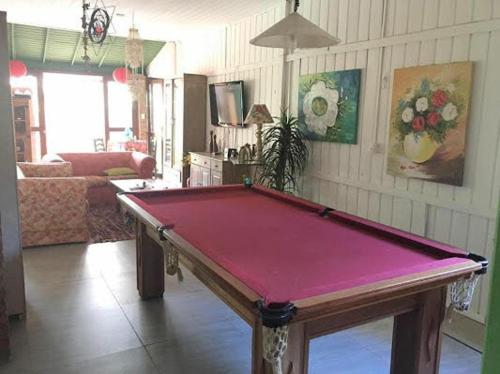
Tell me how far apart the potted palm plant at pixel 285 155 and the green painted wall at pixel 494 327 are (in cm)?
396

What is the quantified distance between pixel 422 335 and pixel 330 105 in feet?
8.78

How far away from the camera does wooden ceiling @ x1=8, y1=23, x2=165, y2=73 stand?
8.21m

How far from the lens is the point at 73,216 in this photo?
4820 millimetres

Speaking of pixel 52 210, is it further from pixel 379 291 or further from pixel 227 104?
pixel 379 291

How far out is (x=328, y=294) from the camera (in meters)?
1.60

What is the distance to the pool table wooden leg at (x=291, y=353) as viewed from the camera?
1.69 m

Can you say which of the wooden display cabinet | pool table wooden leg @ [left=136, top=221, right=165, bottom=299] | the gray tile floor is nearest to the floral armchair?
the gray tile floor

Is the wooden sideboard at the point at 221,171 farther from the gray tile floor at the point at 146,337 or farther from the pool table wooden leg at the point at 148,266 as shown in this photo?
the pool table wooden leg at the point at 148,266

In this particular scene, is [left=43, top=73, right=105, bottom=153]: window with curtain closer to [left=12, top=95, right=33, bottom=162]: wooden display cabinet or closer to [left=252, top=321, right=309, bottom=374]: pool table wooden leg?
[left=12, top=95, right=33, bottom=162]: wooden display cabinet

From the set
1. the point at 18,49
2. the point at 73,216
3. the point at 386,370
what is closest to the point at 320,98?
the point at 386,370

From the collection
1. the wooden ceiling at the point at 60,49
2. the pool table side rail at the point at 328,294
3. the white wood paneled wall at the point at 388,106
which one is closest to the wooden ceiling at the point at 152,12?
the white wood paneled wall at the point at 388,106

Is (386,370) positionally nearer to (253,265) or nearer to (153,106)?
(253,265)

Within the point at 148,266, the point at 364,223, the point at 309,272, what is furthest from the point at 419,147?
the point at 148,266

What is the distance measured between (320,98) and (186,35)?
161 inches
